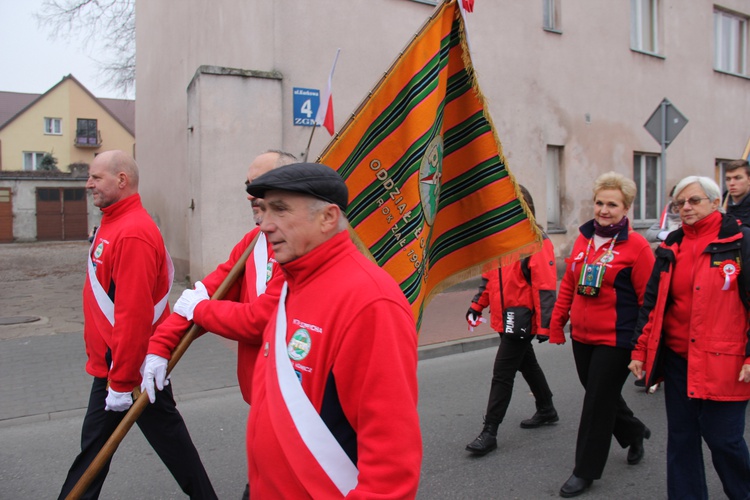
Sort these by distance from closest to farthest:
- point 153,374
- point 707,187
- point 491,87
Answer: point 153,374, point 707,187, point 491,87

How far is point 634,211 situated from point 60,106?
131ft

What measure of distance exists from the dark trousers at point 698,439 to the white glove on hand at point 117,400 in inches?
113

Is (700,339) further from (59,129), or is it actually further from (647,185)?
(59,129)

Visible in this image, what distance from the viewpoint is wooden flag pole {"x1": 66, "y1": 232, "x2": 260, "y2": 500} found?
255 cm

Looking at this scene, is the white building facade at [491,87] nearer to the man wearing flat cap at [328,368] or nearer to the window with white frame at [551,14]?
the window with white frame at [551,14]

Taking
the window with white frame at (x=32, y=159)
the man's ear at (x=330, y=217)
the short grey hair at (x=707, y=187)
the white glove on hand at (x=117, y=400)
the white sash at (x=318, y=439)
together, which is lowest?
the white glove on hand at (x=117, y=400)

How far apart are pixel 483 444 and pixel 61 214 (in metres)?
33.2

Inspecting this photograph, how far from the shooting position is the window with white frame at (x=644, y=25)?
52.2 ft

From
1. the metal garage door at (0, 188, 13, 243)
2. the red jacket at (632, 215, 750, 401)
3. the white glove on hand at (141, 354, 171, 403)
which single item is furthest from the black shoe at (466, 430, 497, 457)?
the metal garage door at (0, 188, 13, 243)

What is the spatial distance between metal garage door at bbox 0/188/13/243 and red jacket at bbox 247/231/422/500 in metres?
Result: 34.5

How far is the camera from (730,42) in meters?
18.5

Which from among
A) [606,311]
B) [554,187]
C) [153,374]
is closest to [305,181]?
[153,374]

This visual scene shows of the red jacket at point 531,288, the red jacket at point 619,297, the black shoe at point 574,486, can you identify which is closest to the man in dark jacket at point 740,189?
the red jacket at point 531,288

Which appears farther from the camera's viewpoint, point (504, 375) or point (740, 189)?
point (740, 189)
